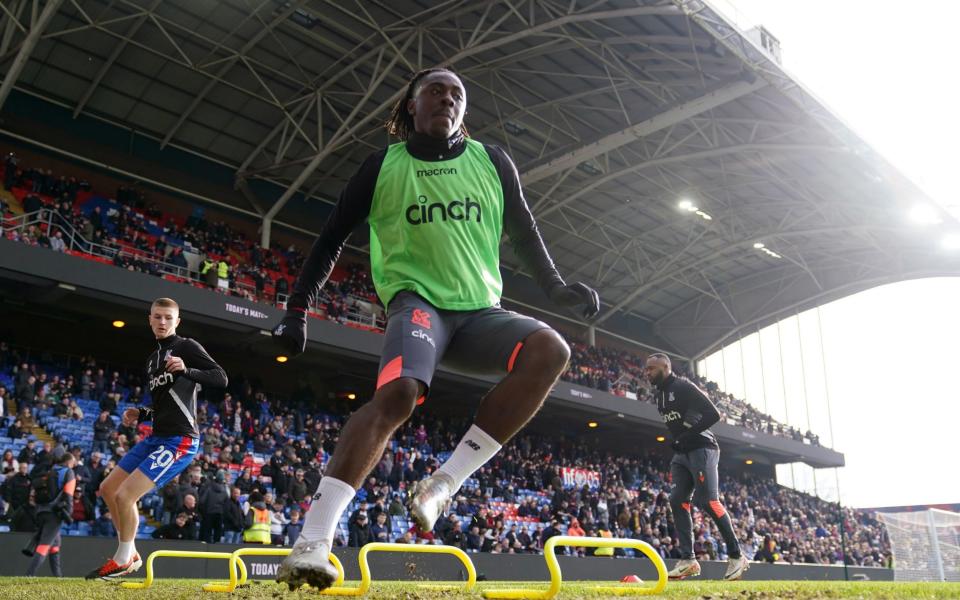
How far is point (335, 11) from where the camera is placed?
22.0 metres

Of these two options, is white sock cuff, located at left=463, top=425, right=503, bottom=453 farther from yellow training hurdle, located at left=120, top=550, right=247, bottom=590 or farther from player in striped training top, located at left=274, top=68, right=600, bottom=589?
yellow training hurdle, located at left=120, top=550, right=247, bottom=590

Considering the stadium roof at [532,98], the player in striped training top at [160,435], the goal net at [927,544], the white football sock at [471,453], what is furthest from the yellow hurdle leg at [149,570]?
the stadium roof at [532,98]

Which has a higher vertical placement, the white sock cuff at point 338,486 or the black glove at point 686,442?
the black glove at point 686,442

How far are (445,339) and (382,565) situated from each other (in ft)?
42.2

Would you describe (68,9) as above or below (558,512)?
above

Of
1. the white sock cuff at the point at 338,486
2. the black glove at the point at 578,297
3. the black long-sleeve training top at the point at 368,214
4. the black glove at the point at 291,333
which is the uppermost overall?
the black long-sleeve training top at the point at 368,214

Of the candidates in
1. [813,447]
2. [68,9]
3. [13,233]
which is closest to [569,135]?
[68,9]

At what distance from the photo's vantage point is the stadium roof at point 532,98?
71.6ft

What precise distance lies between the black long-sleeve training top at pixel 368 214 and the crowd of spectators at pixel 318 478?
14.4 feet

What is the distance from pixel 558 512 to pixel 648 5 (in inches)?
530

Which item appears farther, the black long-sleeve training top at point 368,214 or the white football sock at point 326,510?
the black long-sleeve training top at point 368,214

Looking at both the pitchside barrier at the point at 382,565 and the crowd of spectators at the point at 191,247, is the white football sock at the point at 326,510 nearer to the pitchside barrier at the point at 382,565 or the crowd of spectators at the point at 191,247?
the pitchside barrier at the point at 382,565

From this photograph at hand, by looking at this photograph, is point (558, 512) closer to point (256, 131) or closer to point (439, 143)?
point (256, 131)

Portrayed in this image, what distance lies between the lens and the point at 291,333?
3.29m
